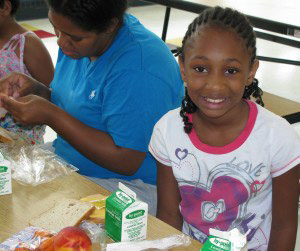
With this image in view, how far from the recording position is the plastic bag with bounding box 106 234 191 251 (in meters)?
1.06

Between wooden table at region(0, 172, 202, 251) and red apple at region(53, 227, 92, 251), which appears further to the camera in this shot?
wooden table at region(0, 172, 202, 251)

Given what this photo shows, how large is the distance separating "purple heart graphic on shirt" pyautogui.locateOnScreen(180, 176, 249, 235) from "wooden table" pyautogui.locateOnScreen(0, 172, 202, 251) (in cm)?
21

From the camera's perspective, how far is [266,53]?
220 inches

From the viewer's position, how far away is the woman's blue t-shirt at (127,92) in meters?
1.48

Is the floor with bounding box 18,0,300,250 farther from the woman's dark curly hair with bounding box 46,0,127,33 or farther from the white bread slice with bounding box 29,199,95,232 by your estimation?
the white bread slice with bounding box 29,199,95,232

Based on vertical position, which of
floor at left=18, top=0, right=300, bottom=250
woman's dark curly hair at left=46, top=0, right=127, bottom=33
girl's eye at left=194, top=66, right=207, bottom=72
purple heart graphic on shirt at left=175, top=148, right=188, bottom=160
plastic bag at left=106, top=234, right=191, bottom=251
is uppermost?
woman's dark curly hair at left=46, top=0, right=127, bottom=33

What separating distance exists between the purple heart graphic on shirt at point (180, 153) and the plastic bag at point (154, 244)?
10.9 inches

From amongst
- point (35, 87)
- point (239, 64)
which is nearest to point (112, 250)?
point (239, 64)

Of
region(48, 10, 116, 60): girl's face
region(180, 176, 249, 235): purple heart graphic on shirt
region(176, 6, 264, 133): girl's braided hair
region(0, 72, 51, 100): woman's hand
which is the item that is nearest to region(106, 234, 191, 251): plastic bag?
region(180, 176, 249, 235): purple heart graphic on shirt

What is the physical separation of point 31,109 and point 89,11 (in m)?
0.33

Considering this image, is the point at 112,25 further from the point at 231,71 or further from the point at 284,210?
the point at 284,210

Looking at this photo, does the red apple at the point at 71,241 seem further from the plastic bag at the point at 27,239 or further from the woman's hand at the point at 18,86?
the woman's hand at the point at 18,86

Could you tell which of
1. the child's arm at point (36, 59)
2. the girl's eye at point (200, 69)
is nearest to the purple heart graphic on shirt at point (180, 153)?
the girl's eye at point (200, 69)

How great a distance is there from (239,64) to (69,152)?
722 millimetres
